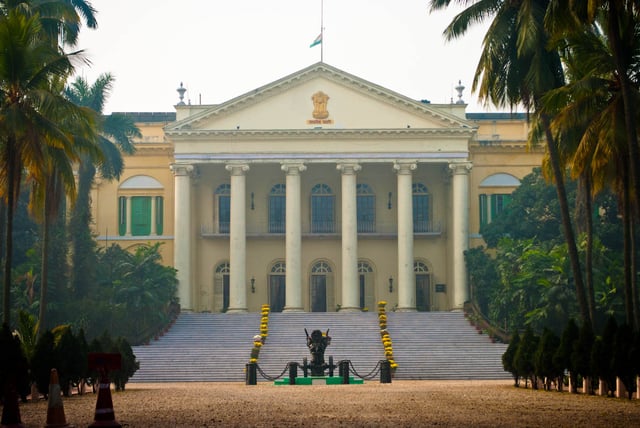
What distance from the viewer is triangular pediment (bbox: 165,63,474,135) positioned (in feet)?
186

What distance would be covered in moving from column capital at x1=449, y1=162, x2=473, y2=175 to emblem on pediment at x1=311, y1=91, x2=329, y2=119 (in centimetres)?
660

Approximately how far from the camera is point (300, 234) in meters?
57.0

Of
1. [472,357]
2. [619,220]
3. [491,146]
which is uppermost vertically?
[491,146]

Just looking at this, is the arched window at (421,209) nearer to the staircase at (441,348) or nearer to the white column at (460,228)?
the white column at (460,228)

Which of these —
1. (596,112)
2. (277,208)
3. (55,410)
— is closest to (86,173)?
(277,208)

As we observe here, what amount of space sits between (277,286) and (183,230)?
6860 millimetres

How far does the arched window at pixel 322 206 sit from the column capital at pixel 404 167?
18.2ft

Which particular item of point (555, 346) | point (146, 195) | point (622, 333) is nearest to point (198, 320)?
point (146, 195)

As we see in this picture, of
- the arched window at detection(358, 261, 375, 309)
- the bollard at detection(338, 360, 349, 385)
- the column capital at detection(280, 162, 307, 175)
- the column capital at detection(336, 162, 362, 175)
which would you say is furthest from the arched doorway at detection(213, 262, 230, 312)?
the bollard at detection(338, 360, 349, 385)

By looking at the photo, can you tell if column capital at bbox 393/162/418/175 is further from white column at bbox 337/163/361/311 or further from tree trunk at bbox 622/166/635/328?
tree trunk at bbox 622/166/635/328

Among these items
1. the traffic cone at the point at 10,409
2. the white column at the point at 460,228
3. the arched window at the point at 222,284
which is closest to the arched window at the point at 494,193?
the white column at the point at 460,228

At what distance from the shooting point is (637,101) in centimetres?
2759

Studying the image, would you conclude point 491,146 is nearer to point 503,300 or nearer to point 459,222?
point 459,222

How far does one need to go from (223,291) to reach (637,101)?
3617cm
